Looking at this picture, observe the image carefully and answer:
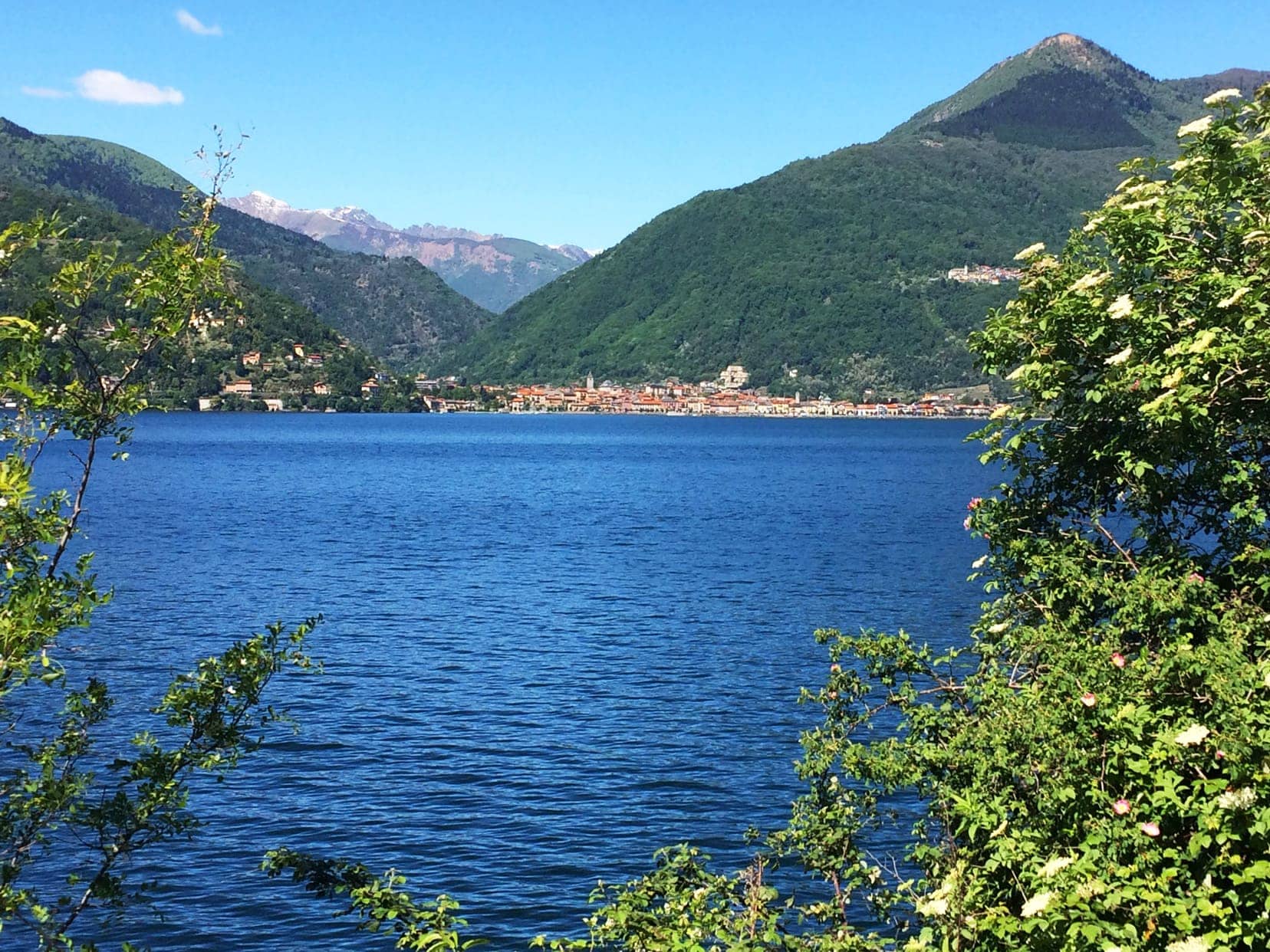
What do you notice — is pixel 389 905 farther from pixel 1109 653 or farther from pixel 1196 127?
pixel 1196 127

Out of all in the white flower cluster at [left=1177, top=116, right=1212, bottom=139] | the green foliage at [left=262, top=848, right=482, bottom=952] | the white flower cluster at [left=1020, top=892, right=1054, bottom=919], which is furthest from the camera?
the white flower cluster at [left=1177, top=116, right=1212, bottom=139]

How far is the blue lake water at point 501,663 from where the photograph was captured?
18.9 m

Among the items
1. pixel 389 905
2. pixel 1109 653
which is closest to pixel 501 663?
pixel 389 905

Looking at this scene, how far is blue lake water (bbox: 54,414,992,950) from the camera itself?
18.9 m

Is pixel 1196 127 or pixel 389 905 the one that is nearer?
pixel 389 905

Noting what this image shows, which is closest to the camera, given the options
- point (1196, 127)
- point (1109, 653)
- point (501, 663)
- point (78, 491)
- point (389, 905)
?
point (78, 491)

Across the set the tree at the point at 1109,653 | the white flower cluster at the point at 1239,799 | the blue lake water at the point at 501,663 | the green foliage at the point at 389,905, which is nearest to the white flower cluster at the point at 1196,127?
the tree at the point at 1109,653

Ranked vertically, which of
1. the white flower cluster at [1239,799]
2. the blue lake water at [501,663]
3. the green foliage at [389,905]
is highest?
the white flower cluster at [1239,799]

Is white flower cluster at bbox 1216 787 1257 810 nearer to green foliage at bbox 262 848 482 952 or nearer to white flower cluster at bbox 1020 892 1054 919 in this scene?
white flower cluster at bbox 1020 892 1054 919

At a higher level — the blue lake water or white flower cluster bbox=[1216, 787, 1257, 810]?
white flower cluster bbox=[1216, 787, 1257, 810]

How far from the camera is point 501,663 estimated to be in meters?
33.4

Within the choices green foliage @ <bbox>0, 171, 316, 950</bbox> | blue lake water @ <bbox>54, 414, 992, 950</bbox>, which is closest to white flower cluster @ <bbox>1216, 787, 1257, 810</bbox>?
green foliage @ <bbox>0, 171, 316, 950</bbox>

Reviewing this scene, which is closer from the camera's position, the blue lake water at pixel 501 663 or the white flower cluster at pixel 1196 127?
the white flower cluster at pixel 1196 127

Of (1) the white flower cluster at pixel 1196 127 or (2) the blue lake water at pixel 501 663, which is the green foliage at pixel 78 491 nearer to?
(1) the white flower cluster at pixel 1196 127
